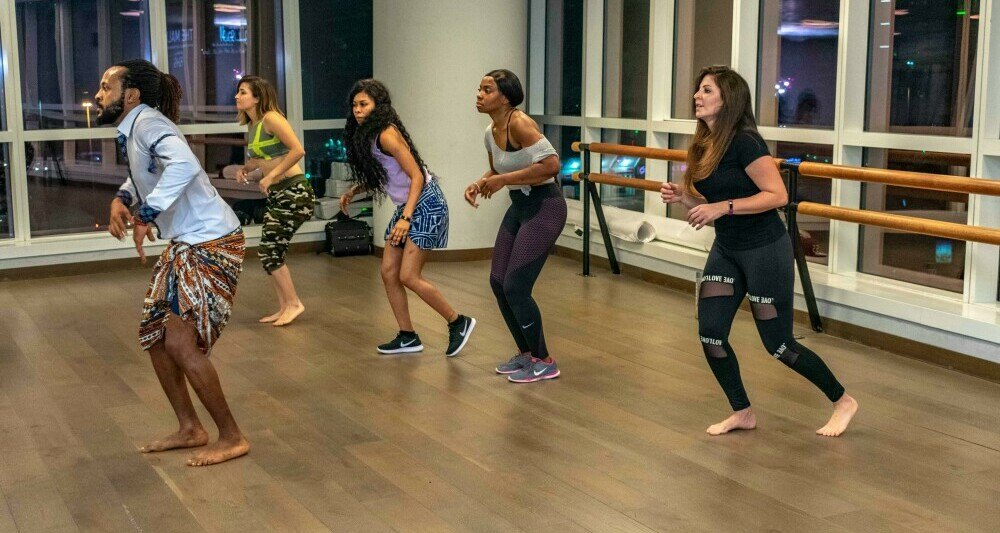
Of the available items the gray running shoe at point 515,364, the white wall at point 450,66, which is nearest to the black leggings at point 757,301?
the gray running shoe at point 515,364

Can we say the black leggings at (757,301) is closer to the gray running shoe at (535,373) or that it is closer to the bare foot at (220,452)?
the gray running shoe at (535,373)

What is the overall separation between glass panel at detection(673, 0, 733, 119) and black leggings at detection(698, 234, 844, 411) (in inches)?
148

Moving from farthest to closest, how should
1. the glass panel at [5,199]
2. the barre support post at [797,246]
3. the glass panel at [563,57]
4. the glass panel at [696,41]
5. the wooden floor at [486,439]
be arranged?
the glass panel at [563,57], the glass panel at [5,199], the glass panel at [696,41], the barre support post at [797,246], the wooden floor at [486,439]

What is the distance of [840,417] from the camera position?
193 inches

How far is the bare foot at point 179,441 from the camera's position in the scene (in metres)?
4.76

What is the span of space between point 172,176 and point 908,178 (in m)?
3.73

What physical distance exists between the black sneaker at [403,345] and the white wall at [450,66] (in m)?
3.19

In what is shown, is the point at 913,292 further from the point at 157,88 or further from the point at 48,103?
the point at 48,103

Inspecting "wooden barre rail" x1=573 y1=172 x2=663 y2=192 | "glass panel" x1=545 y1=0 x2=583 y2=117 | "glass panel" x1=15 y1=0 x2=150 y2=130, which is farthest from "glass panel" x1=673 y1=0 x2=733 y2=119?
"glass panel" x1=15 y1=0 x2=150 y2=130

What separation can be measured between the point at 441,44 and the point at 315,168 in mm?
1925

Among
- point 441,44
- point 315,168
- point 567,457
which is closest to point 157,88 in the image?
point 567,457

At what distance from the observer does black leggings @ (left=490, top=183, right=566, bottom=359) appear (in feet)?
18.3

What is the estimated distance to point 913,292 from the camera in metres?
6.54

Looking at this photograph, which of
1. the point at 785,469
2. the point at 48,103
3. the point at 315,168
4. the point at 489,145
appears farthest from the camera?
the point at 315,168
